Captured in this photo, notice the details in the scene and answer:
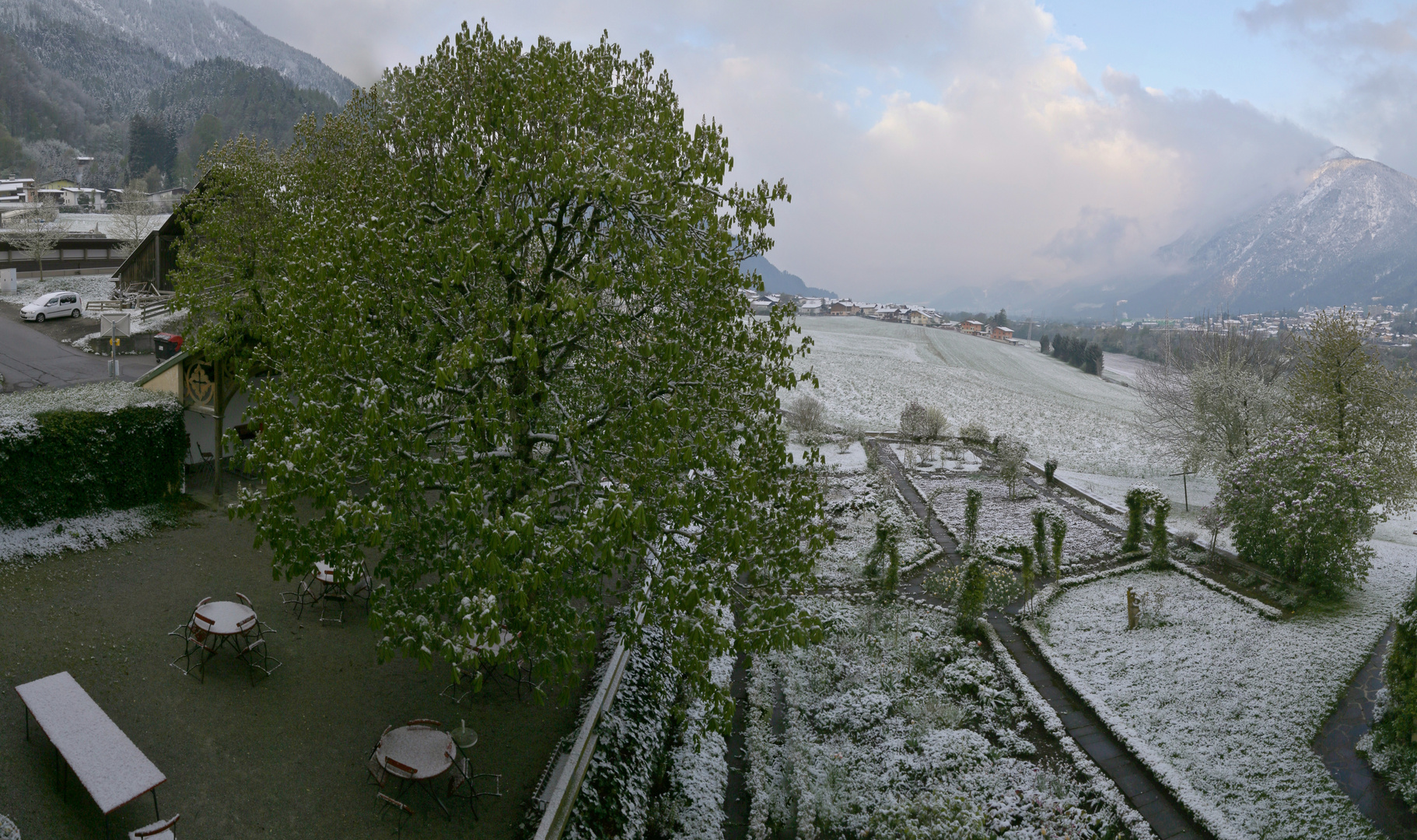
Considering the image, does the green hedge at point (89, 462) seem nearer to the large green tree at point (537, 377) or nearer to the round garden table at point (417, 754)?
the large green tree at point (537, 377)

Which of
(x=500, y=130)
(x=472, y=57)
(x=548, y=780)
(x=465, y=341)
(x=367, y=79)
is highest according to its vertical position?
(x=367, y=79)

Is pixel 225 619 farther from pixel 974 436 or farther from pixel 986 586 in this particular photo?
pixel 974 436

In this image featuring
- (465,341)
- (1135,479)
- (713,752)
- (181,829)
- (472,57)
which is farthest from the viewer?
(1135,479)

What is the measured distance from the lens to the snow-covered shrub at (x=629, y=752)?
355 inches

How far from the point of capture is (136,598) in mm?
12133

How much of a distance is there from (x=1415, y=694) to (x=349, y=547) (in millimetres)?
14984

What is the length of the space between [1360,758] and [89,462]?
23.8 meters

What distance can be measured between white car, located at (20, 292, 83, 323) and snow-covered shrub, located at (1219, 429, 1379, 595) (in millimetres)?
47389

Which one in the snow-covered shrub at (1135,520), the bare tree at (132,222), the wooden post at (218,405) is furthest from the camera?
the bare tree at (132,222)

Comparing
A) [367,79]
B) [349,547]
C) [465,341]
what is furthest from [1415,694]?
[367,79]

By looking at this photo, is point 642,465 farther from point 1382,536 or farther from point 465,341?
point 1382,536

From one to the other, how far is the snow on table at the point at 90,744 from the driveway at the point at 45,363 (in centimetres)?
1574

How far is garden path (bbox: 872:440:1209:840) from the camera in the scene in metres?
10.1

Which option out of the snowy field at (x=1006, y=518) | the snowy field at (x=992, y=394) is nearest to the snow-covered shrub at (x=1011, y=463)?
the snowy field at (x=1006, y=518)
